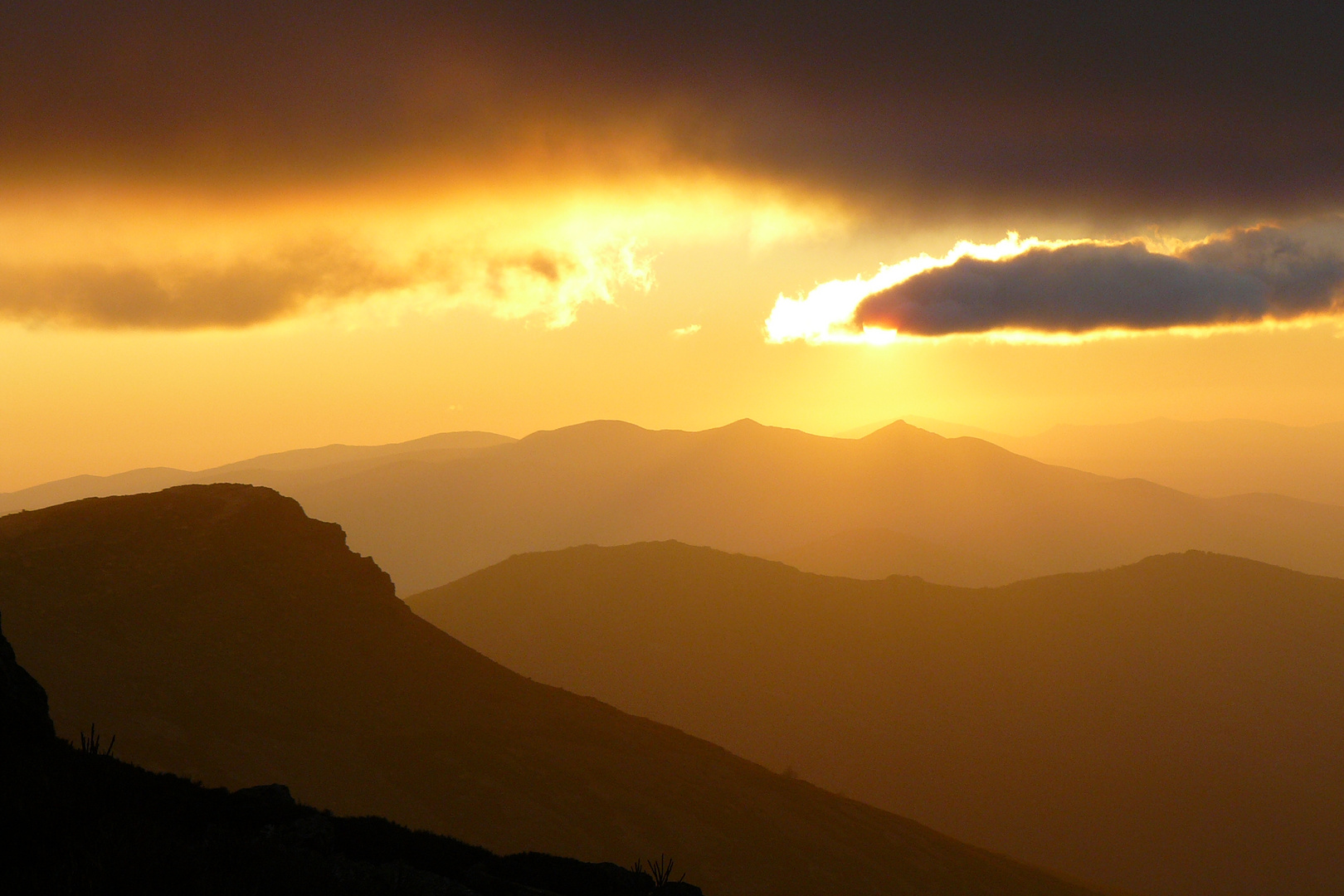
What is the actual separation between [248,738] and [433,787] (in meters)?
9.46

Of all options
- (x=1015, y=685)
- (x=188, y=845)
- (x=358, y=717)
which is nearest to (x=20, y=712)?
(x=188, y=845)

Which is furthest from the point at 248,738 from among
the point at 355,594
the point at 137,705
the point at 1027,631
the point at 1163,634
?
the point at 1163,634

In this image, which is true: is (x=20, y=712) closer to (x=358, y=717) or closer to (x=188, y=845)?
(x=188, y=845)

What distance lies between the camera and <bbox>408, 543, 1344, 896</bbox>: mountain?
88.4m

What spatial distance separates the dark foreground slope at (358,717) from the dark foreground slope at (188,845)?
25.0m

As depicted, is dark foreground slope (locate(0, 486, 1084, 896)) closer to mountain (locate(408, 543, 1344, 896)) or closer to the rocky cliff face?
the rocky cliff face

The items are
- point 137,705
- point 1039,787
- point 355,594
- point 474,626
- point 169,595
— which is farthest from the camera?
point 474,626

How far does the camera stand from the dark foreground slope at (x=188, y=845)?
8.37 meters

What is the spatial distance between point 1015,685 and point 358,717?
92170 mm

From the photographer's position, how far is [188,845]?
9.61 metres

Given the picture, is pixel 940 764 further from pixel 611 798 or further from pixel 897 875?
pixel 611 798

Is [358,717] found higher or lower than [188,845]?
lower

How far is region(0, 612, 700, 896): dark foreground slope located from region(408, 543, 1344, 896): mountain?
84130 mm

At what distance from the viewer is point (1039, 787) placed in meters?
94.1
